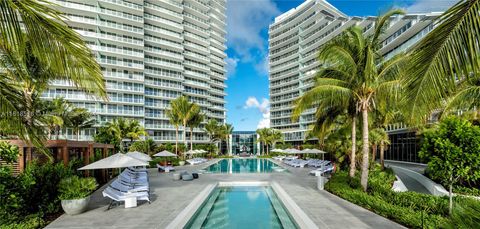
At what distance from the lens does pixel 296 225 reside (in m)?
8.57

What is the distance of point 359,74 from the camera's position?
12109 mm

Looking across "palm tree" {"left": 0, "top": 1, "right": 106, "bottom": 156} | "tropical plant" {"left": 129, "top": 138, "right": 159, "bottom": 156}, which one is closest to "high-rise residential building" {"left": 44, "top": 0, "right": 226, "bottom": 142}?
"tropical plant" {"left": 129, "top": 138, "right": 159, "bottom": 156}

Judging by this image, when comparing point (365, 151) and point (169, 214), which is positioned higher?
point (365, 151)

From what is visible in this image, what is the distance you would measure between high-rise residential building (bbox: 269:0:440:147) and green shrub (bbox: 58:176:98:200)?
56.6 metres

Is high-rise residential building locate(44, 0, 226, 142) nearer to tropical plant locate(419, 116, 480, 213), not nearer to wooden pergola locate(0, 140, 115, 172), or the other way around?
wooden pergola locate(0, 140, 115, 172)

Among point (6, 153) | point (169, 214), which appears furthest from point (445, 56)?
point (6, 153)

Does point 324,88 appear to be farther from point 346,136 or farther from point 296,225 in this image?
point 346,136

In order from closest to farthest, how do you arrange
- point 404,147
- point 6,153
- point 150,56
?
point 6,153, point 404,147, point 150,56

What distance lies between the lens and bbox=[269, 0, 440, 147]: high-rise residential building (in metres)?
69.1

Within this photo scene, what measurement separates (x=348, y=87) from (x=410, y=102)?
9.59m

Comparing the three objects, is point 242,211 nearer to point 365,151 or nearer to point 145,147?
point 365,151

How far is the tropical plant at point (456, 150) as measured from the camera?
8805 millimetres

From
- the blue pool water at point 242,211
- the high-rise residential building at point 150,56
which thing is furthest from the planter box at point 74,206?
the high-rise residential building at point 150,56

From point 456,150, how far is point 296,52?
244 feet
